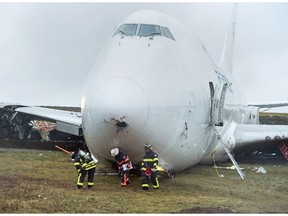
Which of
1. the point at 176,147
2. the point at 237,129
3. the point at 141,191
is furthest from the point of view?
the point at 237,129

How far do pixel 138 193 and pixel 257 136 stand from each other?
30.4 ft

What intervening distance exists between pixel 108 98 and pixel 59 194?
8.05 feet

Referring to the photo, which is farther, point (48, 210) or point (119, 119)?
point (119, 119)

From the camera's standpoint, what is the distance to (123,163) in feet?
39.0

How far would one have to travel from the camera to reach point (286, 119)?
173 feet

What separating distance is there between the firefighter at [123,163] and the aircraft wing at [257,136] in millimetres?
7580

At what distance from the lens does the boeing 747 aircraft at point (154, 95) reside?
36.0ft

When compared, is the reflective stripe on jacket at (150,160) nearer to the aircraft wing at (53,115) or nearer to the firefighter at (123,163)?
the firefighter at (123,163)

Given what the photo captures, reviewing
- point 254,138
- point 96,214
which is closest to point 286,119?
point 254,138

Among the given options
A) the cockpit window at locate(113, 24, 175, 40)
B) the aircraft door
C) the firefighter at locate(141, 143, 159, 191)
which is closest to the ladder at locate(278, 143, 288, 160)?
the aircraft door

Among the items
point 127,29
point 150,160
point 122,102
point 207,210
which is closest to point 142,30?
point 127,29

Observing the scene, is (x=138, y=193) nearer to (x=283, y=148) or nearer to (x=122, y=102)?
(x=122, y=102)

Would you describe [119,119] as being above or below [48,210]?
above

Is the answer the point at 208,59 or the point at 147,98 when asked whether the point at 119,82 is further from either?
the point at 208,59
